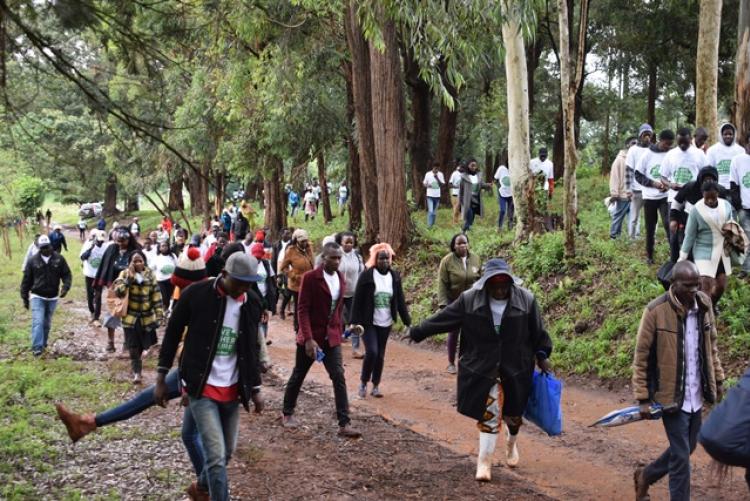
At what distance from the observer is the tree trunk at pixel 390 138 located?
17.7m

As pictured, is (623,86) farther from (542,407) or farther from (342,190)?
(542,407)

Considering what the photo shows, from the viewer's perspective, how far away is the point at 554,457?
310 inches

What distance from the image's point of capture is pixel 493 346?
6789mm

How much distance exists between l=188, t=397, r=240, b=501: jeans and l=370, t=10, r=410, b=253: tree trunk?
12505mm

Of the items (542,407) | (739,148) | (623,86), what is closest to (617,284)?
(739,148)

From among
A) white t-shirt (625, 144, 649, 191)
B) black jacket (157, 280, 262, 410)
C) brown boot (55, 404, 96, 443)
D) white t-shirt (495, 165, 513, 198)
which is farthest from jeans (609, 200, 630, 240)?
brown boot (55, 404, 96, 443)

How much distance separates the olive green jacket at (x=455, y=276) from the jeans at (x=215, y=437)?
17.5 ft

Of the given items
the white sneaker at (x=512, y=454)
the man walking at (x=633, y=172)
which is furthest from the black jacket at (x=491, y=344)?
the man walking at (x=633, y=172)

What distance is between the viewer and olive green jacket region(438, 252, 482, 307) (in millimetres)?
10797

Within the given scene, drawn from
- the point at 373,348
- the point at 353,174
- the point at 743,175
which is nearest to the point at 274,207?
the point at 353,174

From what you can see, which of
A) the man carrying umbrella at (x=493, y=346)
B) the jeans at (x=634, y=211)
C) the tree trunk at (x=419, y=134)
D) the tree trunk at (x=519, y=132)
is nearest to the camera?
the man carrying umbrella at (x=493, y=346)

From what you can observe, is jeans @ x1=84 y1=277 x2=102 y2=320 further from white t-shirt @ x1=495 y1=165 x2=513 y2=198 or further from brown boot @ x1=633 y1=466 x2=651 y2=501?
brown boot @ x1=633 y1=466 x2=651 y2=501

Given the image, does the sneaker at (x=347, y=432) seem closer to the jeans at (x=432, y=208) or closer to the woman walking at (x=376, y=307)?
the woman walking at (x=376, y=307)

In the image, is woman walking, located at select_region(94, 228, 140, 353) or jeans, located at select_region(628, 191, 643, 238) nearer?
woman walking, located at select_region(94, 228, 140, 353)
